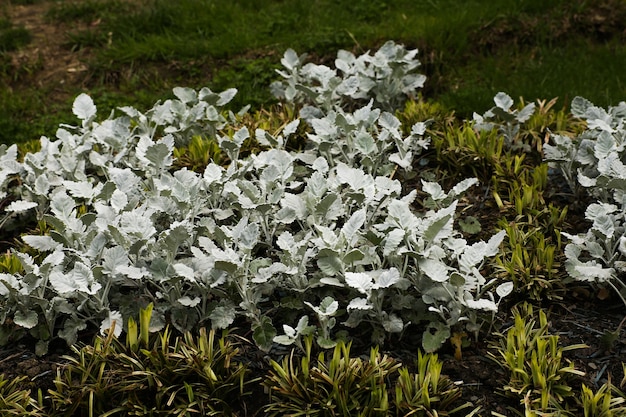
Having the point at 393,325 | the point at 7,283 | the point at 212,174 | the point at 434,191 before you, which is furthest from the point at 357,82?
the point at 7,283

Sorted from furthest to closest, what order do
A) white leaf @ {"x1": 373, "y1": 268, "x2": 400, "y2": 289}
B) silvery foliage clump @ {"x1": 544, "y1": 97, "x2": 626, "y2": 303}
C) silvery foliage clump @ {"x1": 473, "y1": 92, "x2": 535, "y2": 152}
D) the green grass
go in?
the green grass → silvery foliage clump @ {"x1": 473, "y1": 92, "x2": 535, "y2": 152} → silvery foliage clump @ {"x1": 544, "y1": 97, "x2": 626, "y2": 303} → white leaf @ {"x1": 373, "y1": 268, "x2": 400, "y2": 289}

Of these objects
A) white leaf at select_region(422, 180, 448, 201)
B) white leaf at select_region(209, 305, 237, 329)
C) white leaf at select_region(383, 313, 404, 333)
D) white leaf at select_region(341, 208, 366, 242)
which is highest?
white leaf at select_region(341, 208, 366, 242)

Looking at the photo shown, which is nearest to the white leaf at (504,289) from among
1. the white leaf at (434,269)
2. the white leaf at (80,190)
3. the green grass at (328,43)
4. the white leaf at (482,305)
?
the white leaf at (482,305)

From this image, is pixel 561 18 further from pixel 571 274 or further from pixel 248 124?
pixel 571 274

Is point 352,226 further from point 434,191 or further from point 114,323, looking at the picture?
point 114,323

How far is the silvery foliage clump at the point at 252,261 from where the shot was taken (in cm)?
293

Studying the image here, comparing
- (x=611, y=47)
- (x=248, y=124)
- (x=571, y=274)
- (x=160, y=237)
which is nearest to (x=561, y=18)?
(x=611, y=47)

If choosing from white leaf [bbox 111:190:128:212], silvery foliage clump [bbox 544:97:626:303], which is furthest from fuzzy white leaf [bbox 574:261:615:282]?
white leaf [bbox 111:190:128:212]

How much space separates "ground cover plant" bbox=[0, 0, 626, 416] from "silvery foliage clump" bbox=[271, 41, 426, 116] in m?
0.55

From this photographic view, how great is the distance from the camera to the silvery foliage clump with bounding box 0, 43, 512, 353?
9.62 feet

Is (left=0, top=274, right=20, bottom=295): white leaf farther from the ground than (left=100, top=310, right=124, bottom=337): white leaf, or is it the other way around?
(left=0, top=274, right=20, bottom=295): white leaf

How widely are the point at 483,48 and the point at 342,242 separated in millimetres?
3919

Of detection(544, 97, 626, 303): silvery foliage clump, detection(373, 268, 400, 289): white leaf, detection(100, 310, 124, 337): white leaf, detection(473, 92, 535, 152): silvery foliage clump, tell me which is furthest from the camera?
detection(473, 92, 535, 152): silvery foliage clump

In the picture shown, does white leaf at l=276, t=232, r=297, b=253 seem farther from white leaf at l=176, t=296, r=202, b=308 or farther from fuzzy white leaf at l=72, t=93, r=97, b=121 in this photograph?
fuzzy white leaf at l=72, t=93, r=97, b=121
